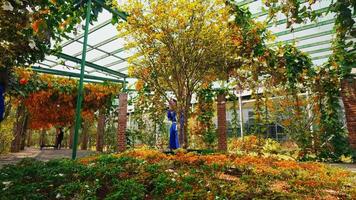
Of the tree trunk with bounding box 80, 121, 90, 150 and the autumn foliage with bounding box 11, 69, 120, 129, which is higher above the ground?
the autumn foliage with bounding box 11, 69, 120, 129

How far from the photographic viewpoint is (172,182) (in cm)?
390

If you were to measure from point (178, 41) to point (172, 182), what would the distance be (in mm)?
4252

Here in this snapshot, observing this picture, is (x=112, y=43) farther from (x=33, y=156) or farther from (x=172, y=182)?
(x=172, y=182)

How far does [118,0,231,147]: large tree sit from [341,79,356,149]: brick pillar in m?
4.50

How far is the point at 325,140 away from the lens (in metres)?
9.20

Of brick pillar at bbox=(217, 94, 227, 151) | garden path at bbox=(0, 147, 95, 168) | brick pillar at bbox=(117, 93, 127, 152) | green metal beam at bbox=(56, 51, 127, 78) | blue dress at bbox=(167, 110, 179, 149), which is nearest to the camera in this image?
garden path at bbox=(0, 147, 95, 168)

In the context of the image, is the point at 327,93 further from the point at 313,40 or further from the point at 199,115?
the point at 199,115

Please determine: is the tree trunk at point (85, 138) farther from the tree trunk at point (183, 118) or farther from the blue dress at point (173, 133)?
the tree trunk at point (183, 118)

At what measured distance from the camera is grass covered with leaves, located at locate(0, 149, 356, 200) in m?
3.57

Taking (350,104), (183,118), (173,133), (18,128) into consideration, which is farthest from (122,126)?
(350,104)

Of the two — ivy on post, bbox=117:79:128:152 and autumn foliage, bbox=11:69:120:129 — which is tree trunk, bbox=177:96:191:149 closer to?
ivy on post, bbox=117:79:128:152

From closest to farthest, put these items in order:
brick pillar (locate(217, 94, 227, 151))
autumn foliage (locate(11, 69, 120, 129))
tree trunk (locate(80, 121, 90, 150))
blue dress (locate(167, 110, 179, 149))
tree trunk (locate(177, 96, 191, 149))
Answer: tree trunk (locate(177, 96, 191, 149)), blue dress (locate(167, 110, 179, 149)), brick pillar (locate(217, 94, 227, 151)), autumn foliage (locate(11, 69, 120, 129)), tree trunk (locate(80, 121, 90, 150))

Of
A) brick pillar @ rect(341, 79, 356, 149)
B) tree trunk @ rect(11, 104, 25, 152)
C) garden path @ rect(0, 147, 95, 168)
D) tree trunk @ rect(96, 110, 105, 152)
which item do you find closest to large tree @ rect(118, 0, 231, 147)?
garden path @ rect(0, 147, 95, 168)

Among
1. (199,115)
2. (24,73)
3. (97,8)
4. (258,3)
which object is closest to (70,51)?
(97,8)
